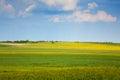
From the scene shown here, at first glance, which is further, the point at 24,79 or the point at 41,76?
the point at 41,76

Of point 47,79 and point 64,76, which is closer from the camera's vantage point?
point 47,79

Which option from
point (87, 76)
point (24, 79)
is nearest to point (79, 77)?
point (87, 76)

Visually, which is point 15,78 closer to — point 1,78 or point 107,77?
point 1,78

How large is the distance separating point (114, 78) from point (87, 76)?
2.24 metres

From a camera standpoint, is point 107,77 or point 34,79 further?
point 107,77

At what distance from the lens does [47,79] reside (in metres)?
23.2

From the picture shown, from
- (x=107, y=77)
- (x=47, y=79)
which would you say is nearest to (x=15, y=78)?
(x=47, y=79)

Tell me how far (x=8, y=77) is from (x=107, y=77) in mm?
8128

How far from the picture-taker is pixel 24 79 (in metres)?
22.8

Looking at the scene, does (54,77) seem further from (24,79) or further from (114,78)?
(114,78)

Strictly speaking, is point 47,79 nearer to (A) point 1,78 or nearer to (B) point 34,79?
(B) point 34,79

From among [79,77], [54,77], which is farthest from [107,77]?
[54,77]

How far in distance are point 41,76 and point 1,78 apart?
3241 millimetres

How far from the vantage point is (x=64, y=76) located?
24719mm
